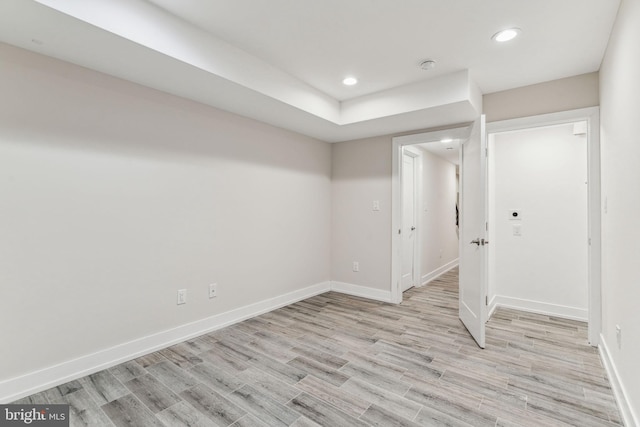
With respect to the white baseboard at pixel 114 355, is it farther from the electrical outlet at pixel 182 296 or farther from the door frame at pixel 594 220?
the door frame at pixel 594 220

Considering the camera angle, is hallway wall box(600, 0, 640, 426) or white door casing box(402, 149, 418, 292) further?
white door casing box(402, 149, 418, 292)

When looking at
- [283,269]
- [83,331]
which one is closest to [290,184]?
[283,269]

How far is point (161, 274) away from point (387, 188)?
284cm

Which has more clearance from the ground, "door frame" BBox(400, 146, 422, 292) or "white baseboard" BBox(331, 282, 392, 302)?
"door frame" BBox(400, 146, 422, 292)

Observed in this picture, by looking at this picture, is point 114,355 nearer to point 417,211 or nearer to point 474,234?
point 474,234

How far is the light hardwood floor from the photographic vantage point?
1.77 meters

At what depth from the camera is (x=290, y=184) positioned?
12.8 feet

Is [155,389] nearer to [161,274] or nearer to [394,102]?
[161,274]

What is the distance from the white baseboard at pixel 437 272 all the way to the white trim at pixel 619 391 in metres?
2.66

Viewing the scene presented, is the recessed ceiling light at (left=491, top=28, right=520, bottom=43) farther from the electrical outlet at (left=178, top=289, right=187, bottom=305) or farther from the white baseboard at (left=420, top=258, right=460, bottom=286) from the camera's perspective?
the white baseboard at (left=420, top=258, right=460, bottom=286)

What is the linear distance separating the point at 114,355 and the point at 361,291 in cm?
292

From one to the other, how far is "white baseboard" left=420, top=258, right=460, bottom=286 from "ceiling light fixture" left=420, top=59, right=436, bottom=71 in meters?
3.39

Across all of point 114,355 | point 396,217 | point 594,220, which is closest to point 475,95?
point 594,220

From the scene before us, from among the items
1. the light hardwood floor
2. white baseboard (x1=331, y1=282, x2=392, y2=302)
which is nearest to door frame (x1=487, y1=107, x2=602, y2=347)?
the light hardwood floor
